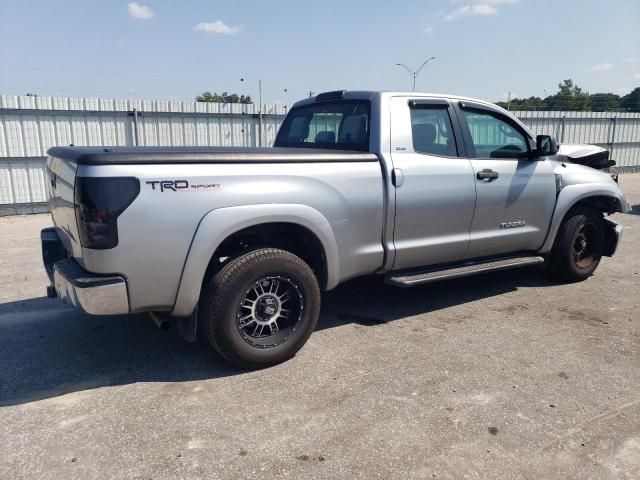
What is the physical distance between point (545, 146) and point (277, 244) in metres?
2.88

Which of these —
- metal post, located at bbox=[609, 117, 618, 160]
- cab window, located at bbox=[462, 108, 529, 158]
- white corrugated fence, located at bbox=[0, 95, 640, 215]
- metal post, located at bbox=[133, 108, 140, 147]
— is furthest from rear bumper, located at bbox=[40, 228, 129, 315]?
metal post, located at bbox=[609, 117, 618, 160]

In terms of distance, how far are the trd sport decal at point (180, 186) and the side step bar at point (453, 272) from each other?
5.80ft

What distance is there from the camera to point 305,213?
11.8ft

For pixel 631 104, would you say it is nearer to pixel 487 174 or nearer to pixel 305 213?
pixel 487 174

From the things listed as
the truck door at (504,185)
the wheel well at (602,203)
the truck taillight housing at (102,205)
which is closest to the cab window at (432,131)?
the truck door at (504,185)

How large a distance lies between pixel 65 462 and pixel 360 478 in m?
1.48

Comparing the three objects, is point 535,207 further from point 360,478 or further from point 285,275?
point 360,478

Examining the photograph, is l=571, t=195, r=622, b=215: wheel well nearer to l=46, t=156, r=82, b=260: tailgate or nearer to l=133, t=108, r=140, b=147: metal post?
l=46, t=156, r=82, b=260: tailgate

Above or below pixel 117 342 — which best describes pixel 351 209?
above

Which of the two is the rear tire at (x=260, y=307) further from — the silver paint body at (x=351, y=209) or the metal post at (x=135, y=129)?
the metal post at (x=135, y=129)

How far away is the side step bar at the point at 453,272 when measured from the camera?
4258 mm

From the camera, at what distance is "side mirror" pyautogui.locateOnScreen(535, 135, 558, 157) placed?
4.98m

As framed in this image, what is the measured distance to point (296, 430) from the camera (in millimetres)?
2912

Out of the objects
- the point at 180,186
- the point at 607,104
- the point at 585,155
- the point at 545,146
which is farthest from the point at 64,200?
the point at 607,104
